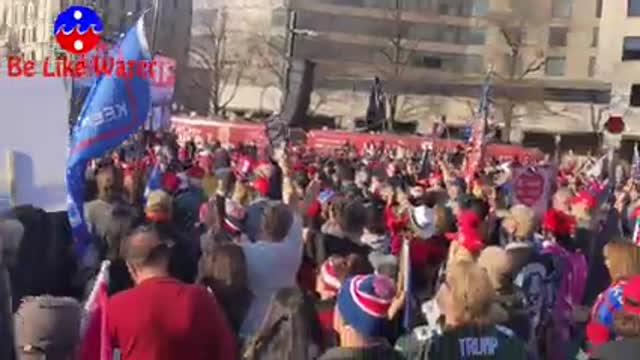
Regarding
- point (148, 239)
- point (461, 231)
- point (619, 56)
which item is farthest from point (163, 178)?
point (619, 56)

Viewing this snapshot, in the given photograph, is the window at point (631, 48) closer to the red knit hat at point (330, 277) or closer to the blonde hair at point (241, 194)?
the blonde hair at point (241, 194)

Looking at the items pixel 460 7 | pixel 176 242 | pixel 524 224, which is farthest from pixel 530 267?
pixel 460 7

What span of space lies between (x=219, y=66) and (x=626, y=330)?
76919 millimetres

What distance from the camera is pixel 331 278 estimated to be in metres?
5.96

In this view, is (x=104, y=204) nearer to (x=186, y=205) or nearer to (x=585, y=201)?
(x=186, y=205)

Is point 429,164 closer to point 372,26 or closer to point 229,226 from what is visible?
point 229,226

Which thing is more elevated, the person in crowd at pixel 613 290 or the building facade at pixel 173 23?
the building facade at pixel 173 23

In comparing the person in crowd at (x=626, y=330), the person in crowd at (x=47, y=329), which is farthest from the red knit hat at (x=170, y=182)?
the person in crowd at (x=47, y=329)

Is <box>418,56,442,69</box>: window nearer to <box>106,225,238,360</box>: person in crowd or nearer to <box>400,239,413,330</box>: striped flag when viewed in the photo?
<box>400,239,413,330</box>: striped flag

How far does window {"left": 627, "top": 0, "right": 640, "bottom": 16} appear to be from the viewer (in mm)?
75375

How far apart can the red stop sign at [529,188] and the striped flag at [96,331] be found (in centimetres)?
818

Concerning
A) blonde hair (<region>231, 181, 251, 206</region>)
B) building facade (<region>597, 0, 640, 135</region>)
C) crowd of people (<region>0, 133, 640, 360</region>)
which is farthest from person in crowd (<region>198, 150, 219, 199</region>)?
building facade (<region>597, 0, 640, 135</region>)

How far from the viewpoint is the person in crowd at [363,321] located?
4484mm

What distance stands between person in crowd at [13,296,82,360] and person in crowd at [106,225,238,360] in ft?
0.97
